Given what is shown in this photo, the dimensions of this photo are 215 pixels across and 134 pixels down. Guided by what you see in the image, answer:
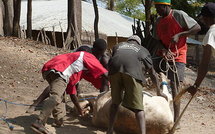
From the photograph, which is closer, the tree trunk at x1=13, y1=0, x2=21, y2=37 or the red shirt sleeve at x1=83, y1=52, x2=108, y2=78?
the red shirt sleeve at x1=83, y1=52, x2=108, y2=78

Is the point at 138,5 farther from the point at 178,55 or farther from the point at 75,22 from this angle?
the point at 178,55

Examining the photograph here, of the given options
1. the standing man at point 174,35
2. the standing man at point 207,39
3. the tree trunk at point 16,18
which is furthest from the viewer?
the tree trunk at point 16,18

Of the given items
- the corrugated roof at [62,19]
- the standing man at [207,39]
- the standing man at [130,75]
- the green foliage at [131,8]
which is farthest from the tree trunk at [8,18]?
the green foliage at [131,8]

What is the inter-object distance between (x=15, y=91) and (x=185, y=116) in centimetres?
325

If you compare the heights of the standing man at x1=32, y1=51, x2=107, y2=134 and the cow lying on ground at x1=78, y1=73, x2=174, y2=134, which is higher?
the standing man at x1=32, y1=51, x2=107, y2=134

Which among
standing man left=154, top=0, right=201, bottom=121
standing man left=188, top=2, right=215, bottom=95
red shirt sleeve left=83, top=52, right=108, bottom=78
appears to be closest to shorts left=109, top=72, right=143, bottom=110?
red shirt sleeve left=83, top=52, right=108, bottom=78

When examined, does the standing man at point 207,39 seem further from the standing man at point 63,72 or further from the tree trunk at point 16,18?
the tree trunk at point 16,18

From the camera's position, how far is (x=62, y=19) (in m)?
20.6

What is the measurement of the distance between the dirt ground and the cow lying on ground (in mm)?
236

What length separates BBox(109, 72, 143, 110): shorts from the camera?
15.3 feet

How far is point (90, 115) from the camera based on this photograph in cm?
628

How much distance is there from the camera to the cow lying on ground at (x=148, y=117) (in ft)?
16.8

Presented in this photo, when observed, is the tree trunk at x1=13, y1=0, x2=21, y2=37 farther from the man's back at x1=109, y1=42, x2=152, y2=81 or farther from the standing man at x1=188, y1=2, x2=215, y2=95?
the standing man at x1=188, y1=2, x2=215, y2=95

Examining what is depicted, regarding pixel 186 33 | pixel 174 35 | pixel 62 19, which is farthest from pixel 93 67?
pixel 62 19
